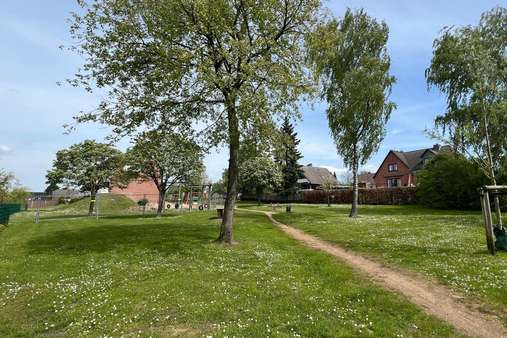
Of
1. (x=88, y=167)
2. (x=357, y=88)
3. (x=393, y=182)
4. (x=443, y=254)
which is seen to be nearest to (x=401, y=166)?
(x=393, y=182)

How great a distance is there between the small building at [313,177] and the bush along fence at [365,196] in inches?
559

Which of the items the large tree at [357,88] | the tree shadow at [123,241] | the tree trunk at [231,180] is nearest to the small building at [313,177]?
the large tree at [357,88]

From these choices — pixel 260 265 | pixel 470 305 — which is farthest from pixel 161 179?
pixel 470 305

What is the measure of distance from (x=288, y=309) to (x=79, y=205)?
2374 inches

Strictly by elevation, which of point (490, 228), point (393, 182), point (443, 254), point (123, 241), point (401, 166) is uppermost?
point (401, 166)

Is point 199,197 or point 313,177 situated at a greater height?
point 313,177

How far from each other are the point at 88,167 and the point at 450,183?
46898mm

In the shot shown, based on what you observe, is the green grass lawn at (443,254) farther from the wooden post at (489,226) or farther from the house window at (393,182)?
the house window at (393,182)

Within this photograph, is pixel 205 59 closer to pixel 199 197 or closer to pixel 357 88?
pixel 357 88

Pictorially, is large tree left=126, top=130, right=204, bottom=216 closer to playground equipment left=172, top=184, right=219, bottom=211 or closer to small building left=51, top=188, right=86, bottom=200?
playground equipment left=172, top=184, right=219, bottom=211

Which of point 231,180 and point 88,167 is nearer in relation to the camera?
point 231,180

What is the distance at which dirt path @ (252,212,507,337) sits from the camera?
715 centimetres

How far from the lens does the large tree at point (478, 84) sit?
985 inches

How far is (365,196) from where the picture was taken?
59.6 meters
